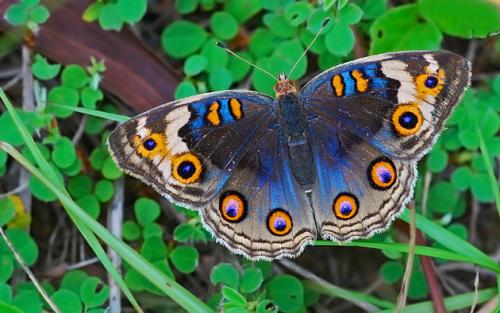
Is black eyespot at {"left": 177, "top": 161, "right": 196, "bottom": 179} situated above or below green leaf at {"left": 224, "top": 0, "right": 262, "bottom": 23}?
below

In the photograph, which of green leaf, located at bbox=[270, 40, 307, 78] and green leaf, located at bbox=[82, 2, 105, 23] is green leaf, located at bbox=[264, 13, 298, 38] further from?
green leaf, located at bbox=[82, 2, 105, 23]

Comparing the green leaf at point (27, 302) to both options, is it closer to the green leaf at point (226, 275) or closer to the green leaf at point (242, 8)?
the green leaf at point (226, 275)

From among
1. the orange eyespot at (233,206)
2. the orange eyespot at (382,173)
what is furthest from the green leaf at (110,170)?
the orange eyespot at (382,173)

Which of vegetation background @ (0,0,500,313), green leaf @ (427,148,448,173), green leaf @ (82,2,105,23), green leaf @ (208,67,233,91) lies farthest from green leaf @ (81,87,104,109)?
green leaf @ (427,148,448,173)

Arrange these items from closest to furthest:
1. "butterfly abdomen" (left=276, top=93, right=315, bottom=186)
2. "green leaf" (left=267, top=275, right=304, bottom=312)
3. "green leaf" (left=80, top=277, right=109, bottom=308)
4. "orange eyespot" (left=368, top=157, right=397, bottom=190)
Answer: "orange eyespot" (left=368, top=157, right=397, bottom=190), "butterfly abdomen" (left=276, top=93, right=315, bottom=186), "green leaf" (left=80, top=277, right=109, bottom=308), "green leaf" (left=267, top=275, right=304, bottom=312)

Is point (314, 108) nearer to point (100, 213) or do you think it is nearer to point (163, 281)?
point (163, 281)

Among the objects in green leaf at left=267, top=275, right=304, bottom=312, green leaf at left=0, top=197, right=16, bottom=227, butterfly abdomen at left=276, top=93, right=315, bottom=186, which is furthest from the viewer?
green leaf at left=0, top=197, right=16, bottom=227

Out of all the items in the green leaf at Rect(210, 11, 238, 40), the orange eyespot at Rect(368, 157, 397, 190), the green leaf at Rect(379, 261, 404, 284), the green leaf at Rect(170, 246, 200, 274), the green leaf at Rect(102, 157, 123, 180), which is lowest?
the green leaf at Rect(170, 246, 200, 274)
